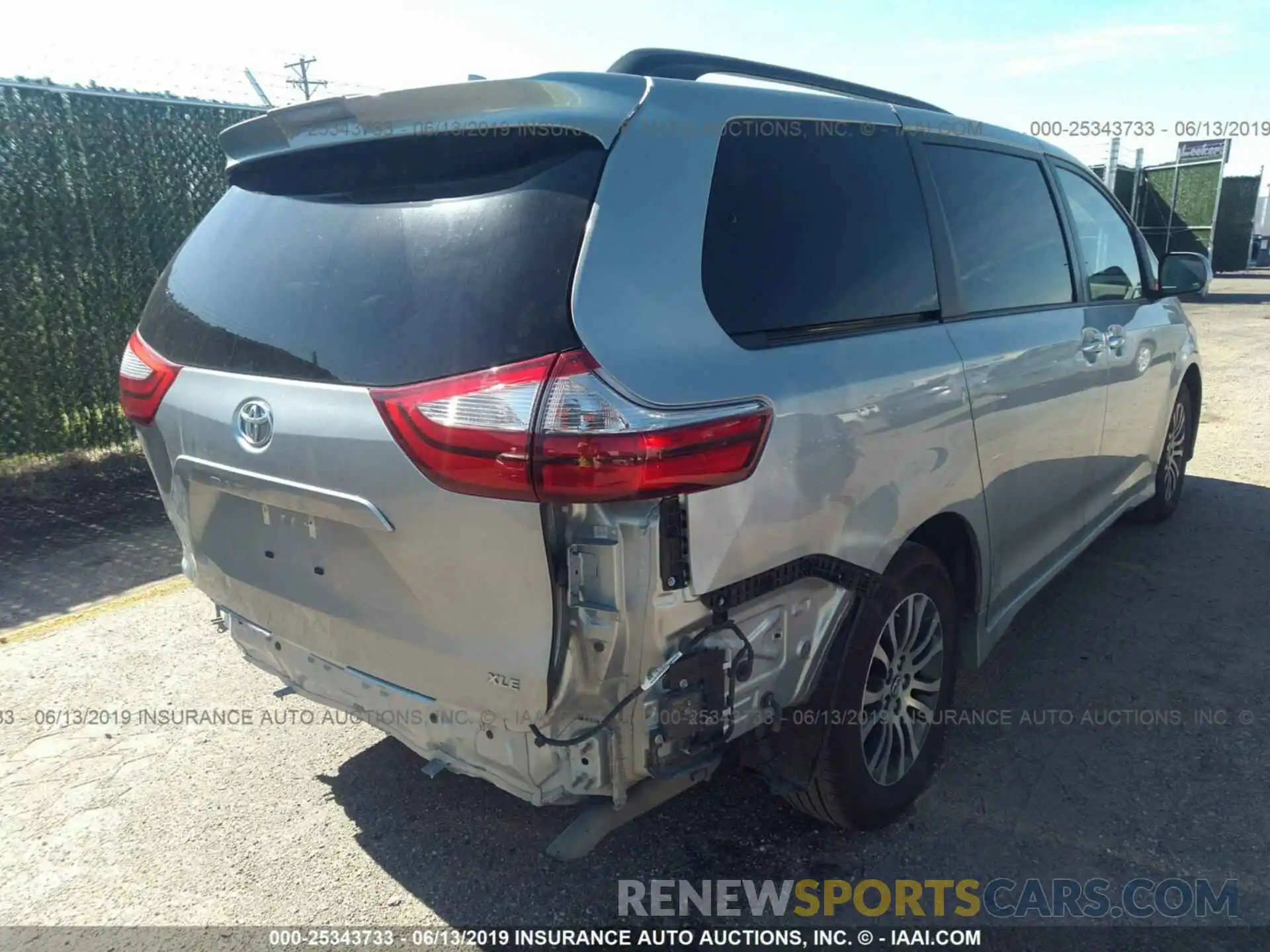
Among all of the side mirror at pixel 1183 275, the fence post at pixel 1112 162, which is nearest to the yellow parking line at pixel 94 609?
the side mirror at pixel 1183 275

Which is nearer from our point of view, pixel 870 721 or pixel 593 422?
pixel 593 422

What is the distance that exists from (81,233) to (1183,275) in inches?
288

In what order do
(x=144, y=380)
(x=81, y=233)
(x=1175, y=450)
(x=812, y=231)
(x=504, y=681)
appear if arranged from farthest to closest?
(x=81, y=233) < (x=1175, y=450) < (x=144, y=380) < (x=812, y=231) < (x=504, y=681)

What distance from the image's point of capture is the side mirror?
4.56 metres

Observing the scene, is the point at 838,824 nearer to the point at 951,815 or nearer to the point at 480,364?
the point at 951,815

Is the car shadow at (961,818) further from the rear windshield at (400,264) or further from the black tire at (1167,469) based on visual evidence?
the black tire at (1167,469)

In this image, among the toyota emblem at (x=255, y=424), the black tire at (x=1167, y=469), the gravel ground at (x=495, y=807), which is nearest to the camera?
the toyota emblem at (x=255, y=424)

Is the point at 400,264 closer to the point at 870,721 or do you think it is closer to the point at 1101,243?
the point at 870,721

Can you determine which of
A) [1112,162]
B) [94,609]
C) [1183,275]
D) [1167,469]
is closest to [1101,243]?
[1183,275]

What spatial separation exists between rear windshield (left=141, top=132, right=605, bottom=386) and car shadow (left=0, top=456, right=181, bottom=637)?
308 centimetres

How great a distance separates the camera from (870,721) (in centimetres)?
262

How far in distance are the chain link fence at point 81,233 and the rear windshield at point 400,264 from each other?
16.6 ft

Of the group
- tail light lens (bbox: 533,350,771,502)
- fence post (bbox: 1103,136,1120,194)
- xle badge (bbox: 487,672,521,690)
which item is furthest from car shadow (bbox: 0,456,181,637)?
fence post (bbox: 1103,136,1120,194)

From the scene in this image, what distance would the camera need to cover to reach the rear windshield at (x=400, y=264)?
1808mm
